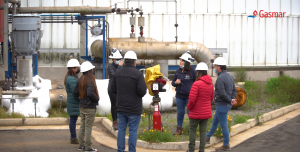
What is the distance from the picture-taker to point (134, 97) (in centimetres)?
A: 602

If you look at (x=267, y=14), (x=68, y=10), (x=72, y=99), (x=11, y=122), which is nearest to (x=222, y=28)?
(x=267, y=14)

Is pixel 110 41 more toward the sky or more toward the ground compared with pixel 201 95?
more toward the sky

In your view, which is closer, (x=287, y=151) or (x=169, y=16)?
(x=287, y=151)

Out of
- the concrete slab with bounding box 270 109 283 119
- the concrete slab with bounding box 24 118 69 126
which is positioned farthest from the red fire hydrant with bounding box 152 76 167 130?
the concrete slab with bounding box 270 109 283 119

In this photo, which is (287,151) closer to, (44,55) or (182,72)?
(182,72)

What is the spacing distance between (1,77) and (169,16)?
349 inches

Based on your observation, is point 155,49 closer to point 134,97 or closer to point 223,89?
point 223,89

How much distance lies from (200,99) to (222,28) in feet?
48.7

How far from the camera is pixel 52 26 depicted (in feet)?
64.5

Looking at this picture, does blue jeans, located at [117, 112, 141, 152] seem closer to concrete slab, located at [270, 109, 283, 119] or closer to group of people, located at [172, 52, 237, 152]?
group of people, located at [172, 52, 237, 152]

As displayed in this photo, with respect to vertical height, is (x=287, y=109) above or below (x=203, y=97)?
below

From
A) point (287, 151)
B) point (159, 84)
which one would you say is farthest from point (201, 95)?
point (287, 151)

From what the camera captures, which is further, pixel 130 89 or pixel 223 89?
pixel 223 89

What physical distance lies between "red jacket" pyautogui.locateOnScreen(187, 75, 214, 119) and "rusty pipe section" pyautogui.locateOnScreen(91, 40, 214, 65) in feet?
28.2
